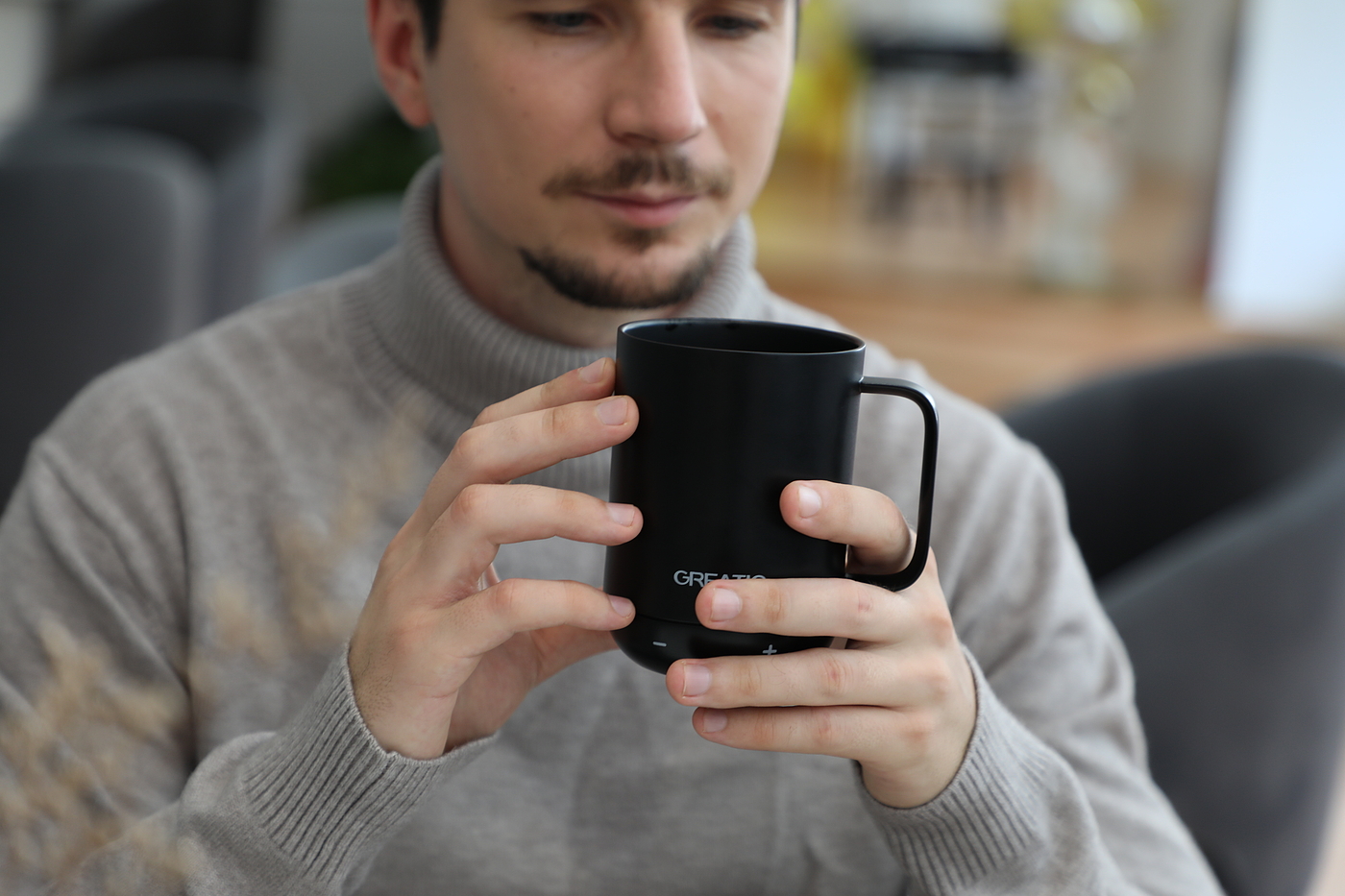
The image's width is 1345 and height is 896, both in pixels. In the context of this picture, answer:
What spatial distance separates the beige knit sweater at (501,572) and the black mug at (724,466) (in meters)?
0.29

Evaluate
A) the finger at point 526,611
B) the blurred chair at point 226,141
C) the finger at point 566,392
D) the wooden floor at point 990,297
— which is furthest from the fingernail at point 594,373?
the wooden floor at point 990,297

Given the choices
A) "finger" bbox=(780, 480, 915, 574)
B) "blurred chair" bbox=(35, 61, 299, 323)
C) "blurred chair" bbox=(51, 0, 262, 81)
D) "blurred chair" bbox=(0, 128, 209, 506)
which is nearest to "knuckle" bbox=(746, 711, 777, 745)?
"finger" bbox=(780, 480, 915, 574)

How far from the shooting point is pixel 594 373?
680mm

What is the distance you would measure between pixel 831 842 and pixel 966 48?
6737mm

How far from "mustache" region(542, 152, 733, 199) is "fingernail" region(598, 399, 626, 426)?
0.31 meters

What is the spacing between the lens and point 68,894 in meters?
0.58

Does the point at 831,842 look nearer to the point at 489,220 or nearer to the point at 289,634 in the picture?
the point at 289,634

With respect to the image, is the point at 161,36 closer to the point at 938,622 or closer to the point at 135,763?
the point at 135,763

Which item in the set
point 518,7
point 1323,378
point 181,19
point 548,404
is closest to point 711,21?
point 518,7

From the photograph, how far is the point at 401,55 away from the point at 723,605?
706 millimetres

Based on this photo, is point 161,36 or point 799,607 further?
point 161,36

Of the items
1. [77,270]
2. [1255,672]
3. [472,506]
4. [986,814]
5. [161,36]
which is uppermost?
[161,36]

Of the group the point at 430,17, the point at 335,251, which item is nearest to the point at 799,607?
the point at 430,17

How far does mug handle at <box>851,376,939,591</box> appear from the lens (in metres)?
0.62
